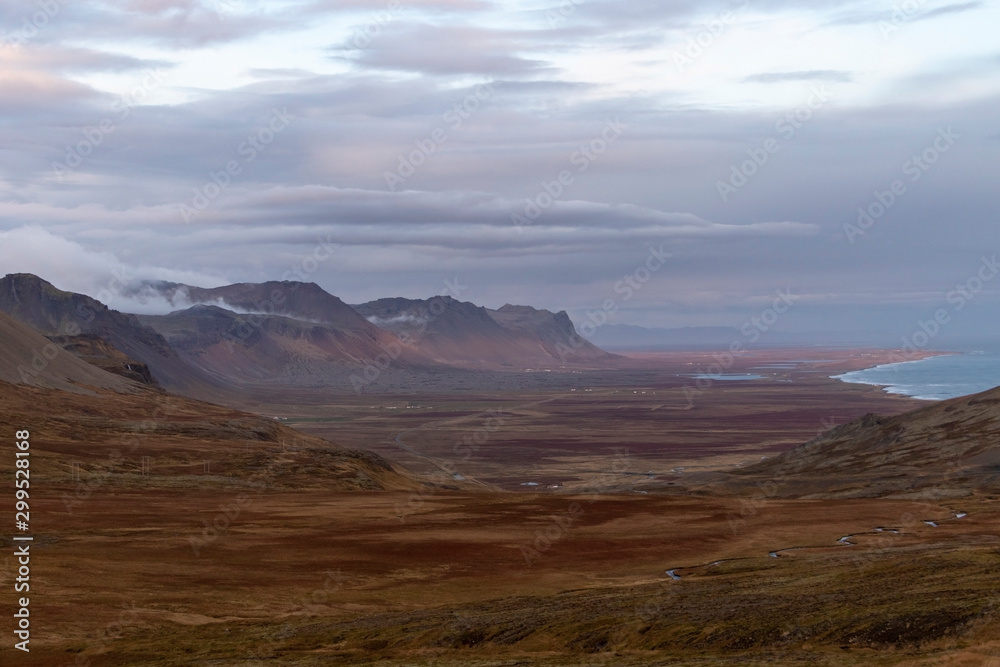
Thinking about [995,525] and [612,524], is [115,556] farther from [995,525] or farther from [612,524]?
[995,525]

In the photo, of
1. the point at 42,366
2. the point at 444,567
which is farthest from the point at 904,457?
the point at 42,366

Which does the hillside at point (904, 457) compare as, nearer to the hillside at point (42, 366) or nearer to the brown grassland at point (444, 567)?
the brown grassland at point (444, 567)

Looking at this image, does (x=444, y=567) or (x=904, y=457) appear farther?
(x=904, y=457)

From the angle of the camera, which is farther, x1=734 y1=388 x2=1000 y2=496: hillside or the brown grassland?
x1=734 y1=388 x2=1000 y2=496: hillside

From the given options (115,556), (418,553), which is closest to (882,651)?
(418,553)

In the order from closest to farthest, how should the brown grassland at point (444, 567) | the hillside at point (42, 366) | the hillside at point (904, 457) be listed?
the brown grassland at point (444, 567), the hillside at point (904, 457), the hillside at point (42, 366)

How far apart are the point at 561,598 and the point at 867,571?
1185cm

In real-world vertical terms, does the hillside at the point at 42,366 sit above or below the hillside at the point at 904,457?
above

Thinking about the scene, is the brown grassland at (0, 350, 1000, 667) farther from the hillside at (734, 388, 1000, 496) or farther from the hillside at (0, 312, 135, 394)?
the hillside at (0, 312, 135, 394)

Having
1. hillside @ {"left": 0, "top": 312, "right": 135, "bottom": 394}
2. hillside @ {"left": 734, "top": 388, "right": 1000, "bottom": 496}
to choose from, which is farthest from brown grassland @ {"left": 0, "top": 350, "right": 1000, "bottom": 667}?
hillside @ {"left": 0, "top": 312, "right": 135, "bottom": 394}

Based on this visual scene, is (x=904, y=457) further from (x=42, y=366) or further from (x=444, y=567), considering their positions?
(x=42, y=366)

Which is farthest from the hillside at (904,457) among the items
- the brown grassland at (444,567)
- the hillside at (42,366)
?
the hillside at (42,366)

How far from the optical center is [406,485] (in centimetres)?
10325

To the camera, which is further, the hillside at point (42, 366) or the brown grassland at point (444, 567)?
the hillside at point (42, 366)
